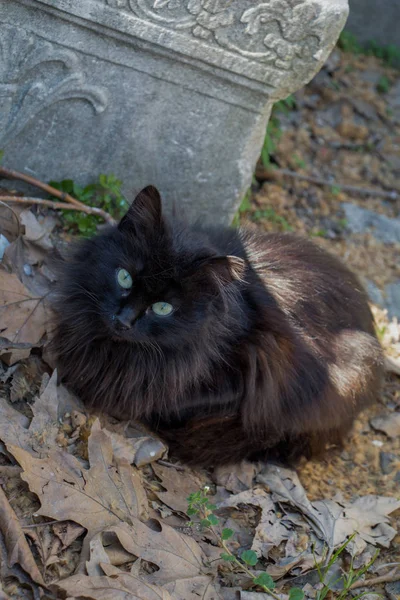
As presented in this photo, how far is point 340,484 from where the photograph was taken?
358cm

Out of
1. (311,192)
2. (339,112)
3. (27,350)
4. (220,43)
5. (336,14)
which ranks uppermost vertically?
(336,14)

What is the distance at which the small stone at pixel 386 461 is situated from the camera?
378 cm

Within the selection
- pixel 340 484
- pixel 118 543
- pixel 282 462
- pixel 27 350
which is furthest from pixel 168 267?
pixel 340 484

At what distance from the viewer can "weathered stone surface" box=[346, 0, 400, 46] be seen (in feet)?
24.6

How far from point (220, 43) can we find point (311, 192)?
2484 mm

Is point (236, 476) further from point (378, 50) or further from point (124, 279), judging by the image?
point (378, 50)

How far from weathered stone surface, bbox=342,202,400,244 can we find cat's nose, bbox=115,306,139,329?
11.1 ft

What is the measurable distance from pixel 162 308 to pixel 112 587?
1120 mm

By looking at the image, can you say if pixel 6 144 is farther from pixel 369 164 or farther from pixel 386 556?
pixel 369 164

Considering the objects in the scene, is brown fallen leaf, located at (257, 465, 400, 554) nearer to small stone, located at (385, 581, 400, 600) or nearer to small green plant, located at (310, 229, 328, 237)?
small stone, located at (385, 581, 400, 600)

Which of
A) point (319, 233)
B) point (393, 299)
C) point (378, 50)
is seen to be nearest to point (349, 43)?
point (378, 50)

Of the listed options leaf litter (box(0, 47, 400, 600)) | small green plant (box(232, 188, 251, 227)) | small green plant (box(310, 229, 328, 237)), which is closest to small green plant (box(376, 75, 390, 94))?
small green plant (box(310, 229, 328, 237))

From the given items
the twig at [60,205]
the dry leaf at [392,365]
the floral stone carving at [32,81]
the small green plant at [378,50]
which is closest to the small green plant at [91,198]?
the twig at [60,205]

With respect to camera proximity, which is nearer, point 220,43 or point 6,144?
point 220,43
